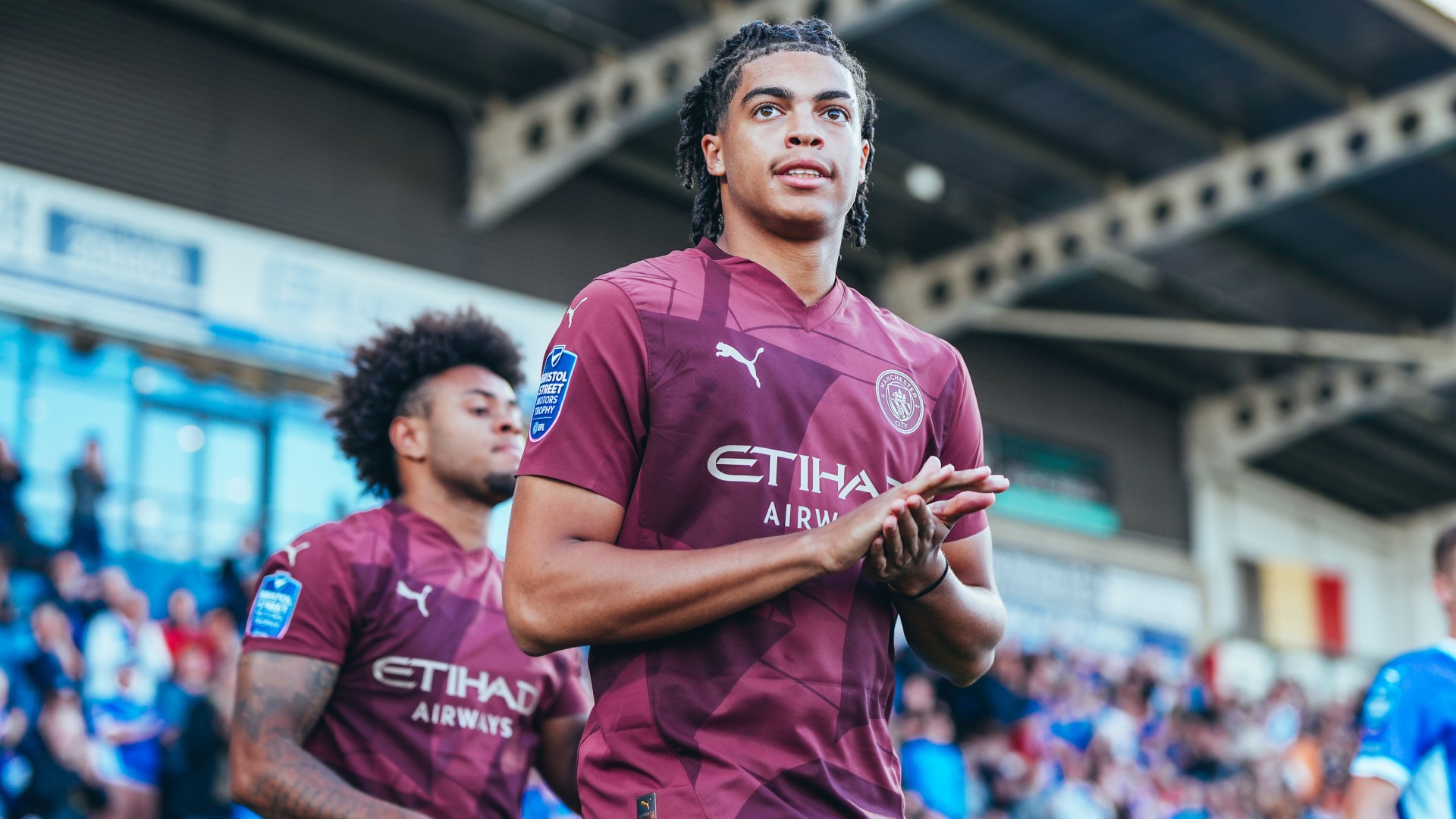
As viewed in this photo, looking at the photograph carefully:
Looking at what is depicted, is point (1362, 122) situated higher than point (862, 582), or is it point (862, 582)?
point (1362, 122)

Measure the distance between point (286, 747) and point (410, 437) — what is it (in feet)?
3.39

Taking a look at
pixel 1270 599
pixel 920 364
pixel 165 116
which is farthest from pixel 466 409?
pixel 1270 599

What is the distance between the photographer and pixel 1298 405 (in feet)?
74.9

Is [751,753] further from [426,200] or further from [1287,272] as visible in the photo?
[1287,272]

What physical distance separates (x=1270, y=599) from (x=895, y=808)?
78.5 ft

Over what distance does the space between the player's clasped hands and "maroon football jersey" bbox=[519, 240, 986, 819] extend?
0.17 m

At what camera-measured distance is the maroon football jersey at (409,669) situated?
3.50 meters

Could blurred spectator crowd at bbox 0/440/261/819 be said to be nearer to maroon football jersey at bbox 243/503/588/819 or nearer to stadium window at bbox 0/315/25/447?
stadium window at bbox 0/315/25/447

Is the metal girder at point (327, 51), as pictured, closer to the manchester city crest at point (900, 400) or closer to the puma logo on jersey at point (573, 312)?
the puma logo on jersey at point (573, 312)

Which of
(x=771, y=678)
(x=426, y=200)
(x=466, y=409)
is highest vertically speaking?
(x=426, y=200)

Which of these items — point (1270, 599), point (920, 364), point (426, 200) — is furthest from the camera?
point (1270, 599)

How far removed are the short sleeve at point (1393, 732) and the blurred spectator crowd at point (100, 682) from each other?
19.6 feet

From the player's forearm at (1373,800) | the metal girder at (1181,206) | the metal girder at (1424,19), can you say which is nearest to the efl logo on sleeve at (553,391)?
the player's forearm at (1373,800)

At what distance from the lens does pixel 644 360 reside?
226cm
